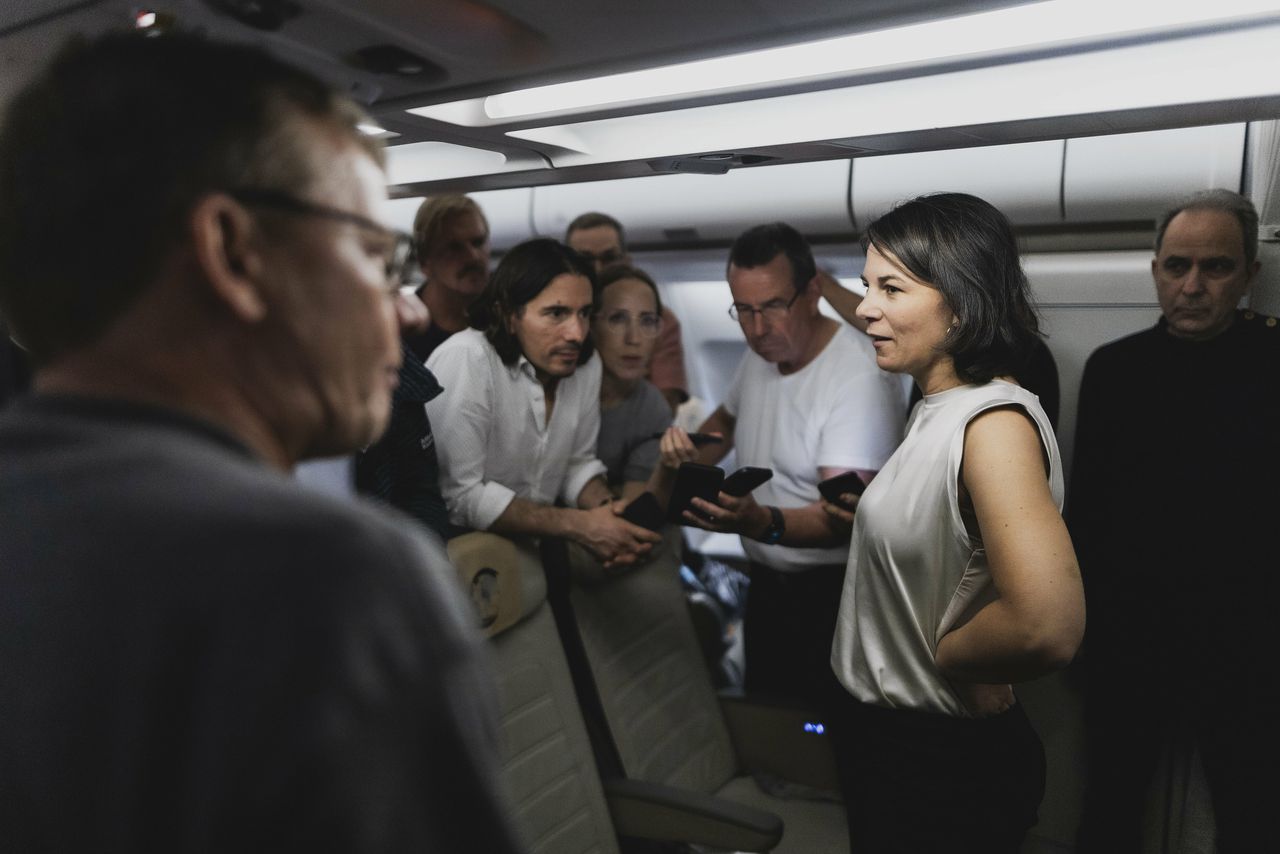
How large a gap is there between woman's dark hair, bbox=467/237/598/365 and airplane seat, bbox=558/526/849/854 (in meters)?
0.59

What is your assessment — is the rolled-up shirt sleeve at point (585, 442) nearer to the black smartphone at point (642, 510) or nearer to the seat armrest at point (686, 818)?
the black smartphone at point (642, 510)

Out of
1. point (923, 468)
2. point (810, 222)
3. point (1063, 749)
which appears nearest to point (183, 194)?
point (923, 468)

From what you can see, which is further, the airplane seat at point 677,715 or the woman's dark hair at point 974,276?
the airplane seat at point 677,715

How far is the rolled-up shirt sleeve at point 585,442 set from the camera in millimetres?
Answer: 2580

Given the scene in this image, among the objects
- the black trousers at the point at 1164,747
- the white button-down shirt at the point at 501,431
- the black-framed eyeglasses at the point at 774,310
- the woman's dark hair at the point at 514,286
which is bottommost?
the black trousers at the point at 1164,747

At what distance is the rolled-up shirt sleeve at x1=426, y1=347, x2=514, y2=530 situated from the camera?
221cm

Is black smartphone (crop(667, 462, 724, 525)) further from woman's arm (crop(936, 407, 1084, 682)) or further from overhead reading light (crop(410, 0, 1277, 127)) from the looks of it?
overhead reading light (crop(410, 0, 1277, 127))

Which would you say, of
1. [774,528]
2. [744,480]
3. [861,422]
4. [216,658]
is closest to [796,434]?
[861,422]

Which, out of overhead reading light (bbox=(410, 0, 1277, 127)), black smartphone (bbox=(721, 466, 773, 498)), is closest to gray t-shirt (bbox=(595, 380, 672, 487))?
black smartphone (bbox=(721, 466, 773, 498))

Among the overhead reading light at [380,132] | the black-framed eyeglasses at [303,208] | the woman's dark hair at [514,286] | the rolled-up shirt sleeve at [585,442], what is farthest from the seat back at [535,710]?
the black-framed eyeglasses at [303,208]

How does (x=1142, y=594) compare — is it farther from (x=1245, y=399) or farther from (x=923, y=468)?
(x=923, y=468)

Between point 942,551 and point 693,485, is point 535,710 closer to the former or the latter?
point 693,485

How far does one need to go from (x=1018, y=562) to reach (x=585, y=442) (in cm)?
148

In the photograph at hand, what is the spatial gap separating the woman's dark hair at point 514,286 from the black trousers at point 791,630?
3.43ft
